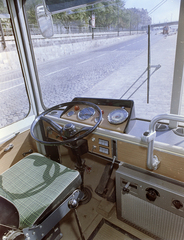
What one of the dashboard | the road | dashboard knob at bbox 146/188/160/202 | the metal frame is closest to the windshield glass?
the road

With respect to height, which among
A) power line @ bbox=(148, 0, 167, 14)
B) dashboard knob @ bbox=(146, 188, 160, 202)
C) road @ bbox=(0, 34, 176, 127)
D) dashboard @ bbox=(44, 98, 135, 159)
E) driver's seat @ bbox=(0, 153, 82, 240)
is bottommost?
dashboard knob @ bbox=(146, 188, 160, 202)

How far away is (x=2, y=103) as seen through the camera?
1803 mm

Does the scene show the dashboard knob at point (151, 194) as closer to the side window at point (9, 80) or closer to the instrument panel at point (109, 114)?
the instrument panel at point (109, 114)

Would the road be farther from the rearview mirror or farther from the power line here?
the rearview mirror

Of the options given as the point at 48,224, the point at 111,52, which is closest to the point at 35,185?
the point at 48,224

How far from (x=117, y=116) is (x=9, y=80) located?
3.88 feet

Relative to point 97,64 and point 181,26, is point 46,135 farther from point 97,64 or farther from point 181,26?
point 181,26

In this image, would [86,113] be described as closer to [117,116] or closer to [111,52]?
[117,116]

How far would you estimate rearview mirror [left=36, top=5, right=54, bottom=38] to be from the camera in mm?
1727

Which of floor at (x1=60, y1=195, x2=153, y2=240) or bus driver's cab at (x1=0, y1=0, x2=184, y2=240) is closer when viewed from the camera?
bus driver's cab at (x1=0, y1=0, x2=184, y2=240)

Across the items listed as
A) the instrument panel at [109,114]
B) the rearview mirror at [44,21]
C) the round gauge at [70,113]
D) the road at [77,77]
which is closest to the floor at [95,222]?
the instrument panel at [109,114]

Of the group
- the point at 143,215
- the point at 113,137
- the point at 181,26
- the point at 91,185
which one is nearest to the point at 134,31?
the point at 181,26

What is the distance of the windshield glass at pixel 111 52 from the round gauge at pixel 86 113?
211mm

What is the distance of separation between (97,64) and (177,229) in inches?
61.7
